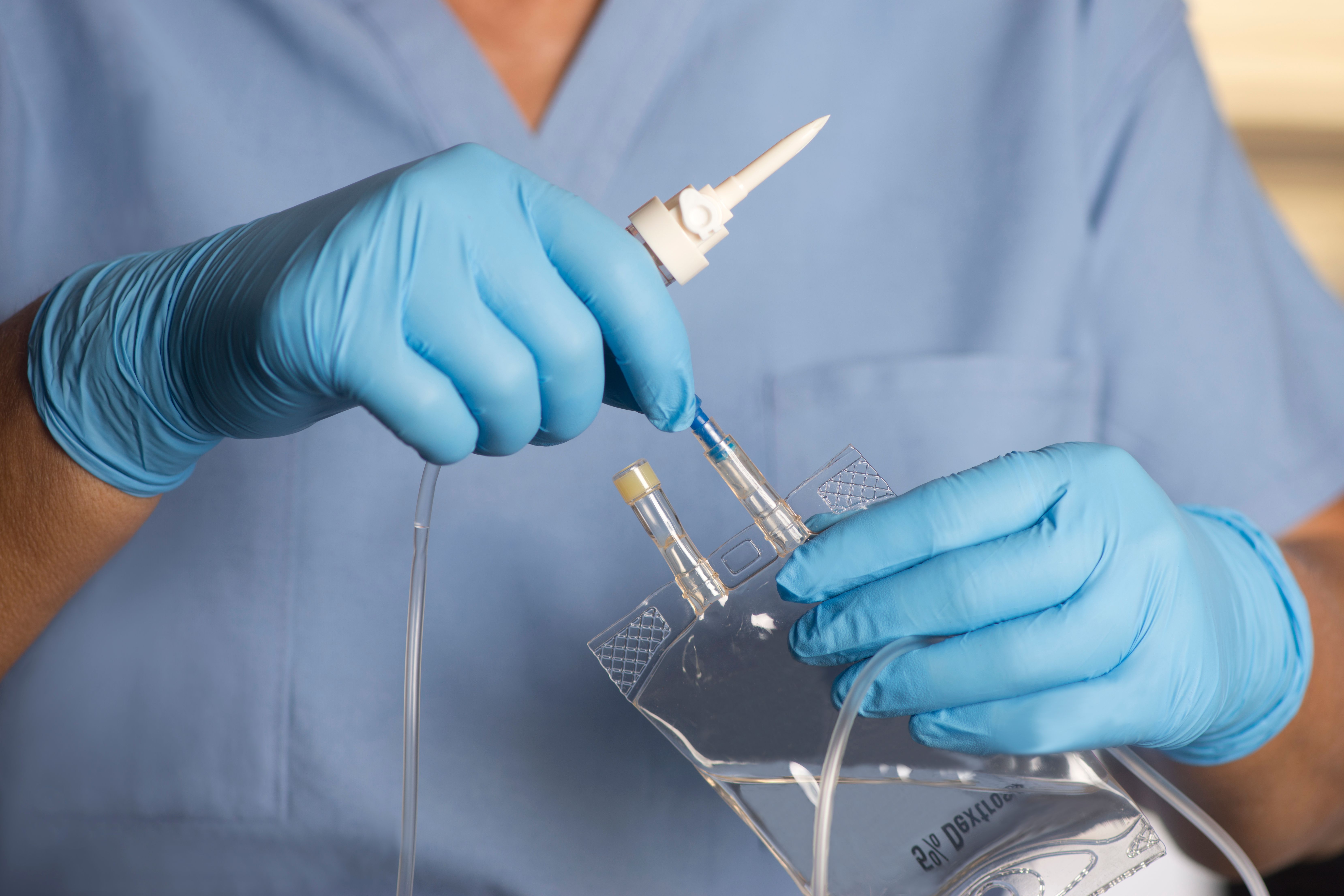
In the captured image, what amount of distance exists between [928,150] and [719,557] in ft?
1.69

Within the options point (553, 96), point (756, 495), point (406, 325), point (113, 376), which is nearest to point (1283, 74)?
point (553, 96)

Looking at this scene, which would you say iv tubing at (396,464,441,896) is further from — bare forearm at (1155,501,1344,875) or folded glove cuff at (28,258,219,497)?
bare forearm at (1155,501,1344,875)

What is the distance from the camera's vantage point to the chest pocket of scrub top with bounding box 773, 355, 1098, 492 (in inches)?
32.9

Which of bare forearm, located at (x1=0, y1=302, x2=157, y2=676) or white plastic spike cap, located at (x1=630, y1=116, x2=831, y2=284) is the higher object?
bare forearm, located at (x1=0, y1=302, x2=157, y2=676)

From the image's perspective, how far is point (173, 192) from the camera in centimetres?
79

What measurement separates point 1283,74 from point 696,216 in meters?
1.44

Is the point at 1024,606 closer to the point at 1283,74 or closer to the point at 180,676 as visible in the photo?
the point at 180,676

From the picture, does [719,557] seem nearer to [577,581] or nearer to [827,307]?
[577,581]

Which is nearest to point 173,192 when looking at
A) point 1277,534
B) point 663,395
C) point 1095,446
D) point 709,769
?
point 663,395

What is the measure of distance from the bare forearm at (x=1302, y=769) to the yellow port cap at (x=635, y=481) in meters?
0.64

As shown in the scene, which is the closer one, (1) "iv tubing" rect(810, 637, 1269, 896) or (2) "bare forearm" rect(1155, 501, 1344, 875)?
(1) "iv tubing" rect(810, 637, 1269, 896)

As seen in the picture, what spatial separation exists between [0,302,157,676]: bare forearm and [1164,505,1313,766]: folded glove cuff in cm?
85

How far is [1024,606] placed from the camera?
576 millimetres

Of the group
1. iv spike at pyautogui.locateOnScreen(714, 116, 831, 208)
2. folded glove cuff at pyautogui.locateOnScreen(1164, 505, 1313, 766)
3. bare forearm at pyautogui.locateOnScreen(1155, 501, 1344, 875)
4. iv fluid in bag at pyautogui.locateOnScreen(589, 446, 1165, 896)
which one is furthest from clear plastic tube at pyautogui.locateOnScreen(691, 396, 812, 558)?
bare forearm at pyautogui.locateOnScreen(1155, 501, 1344, 875)
